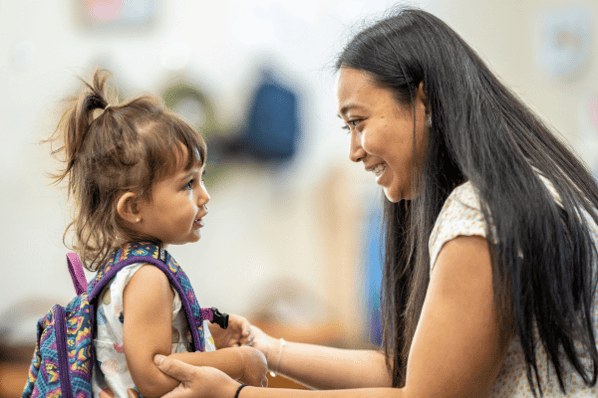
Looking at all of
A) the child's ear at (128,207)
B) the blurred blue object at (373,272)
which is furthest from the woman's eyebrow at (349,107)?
the blurred blue object at (373,272)

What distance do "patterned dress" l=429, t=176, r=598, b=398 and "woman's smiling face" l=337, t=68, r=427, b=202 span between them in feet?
0.48

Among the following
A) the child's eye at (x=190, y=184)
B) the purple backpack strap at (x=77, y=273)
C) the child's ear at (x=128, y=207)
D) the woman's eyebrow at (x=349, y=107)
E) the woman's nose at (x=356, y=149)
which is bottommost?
the purple backpack strap at (x=77, y=273)

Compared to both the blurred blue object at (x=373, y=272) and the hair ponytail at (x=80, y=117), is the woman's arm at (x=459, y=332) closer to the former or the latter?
the hair ponytail at (x=80, y=117)

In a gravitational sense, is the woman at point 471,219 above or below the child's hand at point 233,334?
above

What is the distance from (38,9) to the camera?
2.47m

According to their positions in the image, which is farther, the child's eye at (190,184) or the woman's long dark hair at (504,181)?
the child's eye at (190,184)

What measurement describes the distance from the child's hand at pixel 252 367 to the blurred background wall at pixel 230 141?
4.02ft

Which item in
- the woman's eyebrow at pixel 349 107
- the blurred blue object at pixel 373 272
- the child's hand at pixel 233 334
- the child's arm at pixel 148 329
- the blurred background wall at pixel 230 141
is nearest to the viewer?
the child's arm at pixel 148 329

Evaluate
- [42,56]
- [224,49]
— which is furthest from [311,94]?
[42,56]

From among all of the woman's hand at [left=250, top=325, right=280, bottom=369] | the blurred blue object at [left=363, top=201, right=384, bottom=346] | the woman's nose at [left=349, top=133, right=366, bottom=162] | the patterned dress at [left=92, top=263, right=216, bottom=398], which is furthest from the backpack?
the blurred blue object at [left=363, top=201, right=384, bottom=346]

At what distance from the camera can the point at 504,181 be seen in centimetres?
92

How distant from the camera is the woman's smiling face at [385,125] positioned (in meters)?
1.08

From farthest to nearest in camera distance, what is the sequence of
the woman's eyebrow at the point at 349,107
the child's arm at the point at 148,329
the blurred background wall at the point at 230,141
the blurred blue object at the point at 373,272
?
the blurred background wall at the point at 230,141
the blurred blue object at the point at 373,272
the woman's eyebrow at the point at 349,107
the child's arm at the point at 148,329

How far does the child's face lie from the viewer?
1109mm
